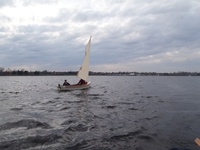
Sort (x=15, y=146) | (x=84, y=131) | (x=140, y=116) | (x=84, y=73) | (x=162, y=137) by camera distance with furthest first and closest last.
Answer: (x=84, y=73) < (x=140, y=116) < (x=84, y=131) < (x=162, y=137) < (x=15, y=146)

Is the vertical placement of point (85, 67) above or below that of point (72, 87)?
above

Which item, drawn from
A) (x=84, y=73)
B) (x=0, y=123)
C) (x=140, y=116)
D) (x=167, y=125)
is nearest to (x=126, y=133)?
(x=167, y=125)

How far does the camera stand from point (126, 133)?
12398 mm

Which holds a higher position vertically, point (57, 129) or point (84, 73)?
point (84, 73)

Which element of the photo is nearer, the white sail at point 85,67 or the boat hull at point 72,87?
the boat hull at point 72,87

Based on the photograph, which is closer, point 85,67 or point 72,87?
point 72,87

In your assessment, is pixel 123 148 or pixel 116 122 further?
pixel 116 122

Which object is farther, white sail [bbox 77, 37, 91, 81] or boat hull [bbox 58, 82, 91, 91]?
white sail [bbox 77, 37, 91, 81]

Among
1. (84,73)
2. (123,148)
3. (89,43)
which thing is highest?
(89,43)

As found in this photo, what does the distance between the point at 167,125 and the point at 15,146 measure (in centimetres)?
872

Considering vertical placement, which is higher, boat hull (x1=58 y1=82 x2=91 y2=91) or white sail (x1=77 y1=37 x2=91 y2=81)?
white sail (x1=77 y1=37 x2=91 y2=81)

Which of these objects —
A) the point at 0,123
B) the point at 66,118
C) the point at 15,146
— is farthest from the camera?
the point at 66,118

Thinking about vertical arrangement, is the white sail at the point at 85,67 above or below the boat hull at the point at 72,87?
above

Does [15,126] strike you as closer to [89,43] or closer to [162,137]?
[162,137]
